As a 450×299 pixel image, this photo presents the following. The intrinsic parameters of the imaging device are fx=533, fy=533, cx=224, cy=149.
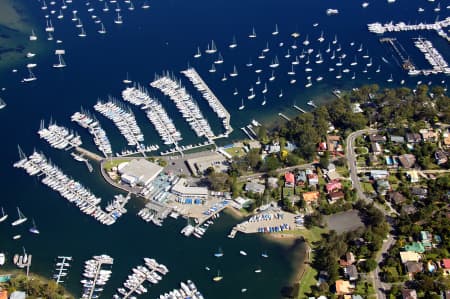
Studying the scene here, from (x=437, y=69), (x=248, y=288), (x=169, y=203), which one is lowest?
(x=248, y=288)

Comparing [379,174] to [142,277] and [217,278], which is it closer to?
[217,278]

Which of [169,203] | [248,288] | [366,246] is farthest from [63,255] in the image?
[366,246]

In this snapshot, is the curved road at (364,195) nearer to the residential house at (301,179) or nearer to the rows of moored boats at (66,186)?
the residential house at (301,179)

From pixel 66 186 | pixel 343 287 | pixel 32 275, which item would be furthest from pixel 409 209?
pixel 32 275

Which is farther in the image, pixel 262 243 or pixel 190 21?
pixel 190 21

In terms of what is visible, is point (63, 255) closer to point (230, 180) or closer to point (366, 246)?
point (230, 180)
